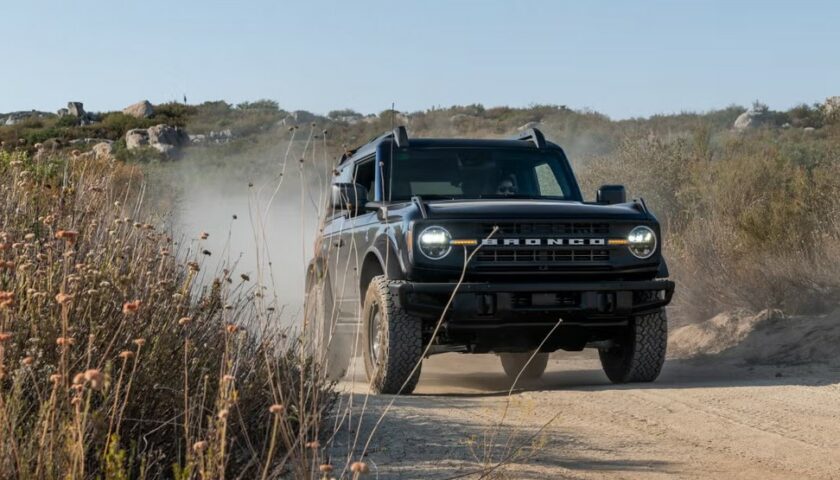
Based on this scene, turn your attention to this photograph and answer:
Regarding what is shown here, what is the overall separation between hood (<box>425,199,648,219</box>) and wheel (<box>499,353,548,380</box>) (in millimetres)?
2312

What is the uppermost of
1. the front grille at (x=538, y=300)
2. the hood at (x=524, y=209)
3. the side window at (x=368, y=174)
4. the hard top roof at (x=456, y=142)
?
the hard top roof at (x=456, y=142)

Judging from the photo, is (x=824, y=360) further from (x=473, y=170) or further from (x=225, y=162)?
(x=225, y=162)

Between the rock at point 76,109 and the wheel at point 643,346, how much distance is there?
60292 millimetres

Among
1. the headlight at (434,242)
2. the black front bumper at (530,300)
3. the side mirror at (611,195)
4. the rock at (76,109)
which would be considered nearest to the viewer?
the black front bumper at (530,300)

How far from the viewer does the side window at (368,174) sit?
9.27 meters

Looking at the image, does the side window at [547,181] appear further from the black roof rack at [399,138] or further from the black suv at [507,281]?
the black roof rack at [399,138]

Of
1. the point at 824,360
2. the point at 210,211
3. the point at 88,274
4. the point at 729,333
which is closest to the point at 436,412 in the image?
the point at 88,274

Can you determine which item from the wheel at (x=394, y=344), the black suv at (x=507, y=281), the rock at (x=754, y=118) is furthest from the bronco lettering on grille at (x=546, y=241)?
the rock at (x=754, y=118)

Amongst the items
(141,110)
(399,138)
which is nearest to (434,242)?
(399,138)

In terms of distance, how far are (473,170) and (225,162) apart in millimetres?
34828

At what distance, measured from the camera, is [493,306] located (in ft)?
24.2

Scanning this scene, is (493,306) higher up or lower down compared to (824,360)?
higher up

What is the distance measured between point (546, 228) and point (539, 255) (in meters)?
0.19

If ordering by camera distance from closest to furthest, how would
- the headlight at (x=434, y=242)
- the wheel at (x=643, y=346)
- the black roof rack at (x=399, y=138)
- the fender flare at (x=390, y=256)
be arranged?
the headlight at (x=434, y=242)
the fender flare at (x=390, y=256)
the wheel at (x=643, y=346)
the black roof rack at (x=399, y=138)
